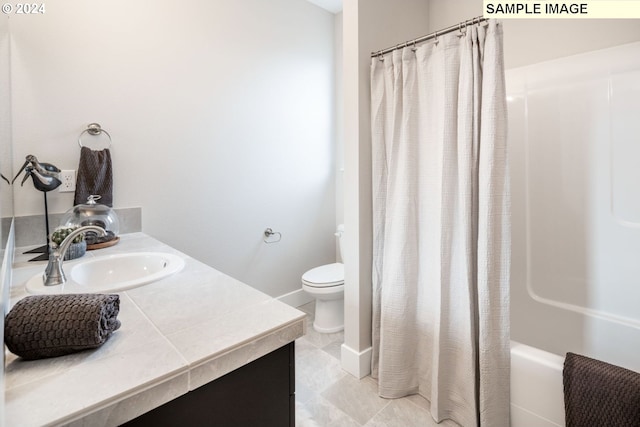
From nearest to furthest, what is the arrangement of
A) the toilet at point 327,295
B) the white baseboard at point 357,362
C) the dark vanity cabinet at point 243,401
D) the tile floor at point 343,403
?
the dark vanity cabinet at point 243,401
the tile floor at point 343,403
the white baseboard at point 357,362
the toilet at point 327,295

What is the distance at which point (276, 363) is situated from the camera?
81cm

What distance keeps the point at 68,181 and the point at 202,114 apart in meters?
0.86

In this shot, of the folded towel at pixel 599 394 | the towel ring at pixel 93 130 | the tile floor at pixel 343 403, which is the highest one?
the towel ring at pixel 93 130

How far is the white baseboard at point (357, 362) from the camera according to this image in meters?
1.80

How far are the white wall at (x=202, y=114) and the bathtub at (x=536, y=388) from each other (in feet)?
5.88

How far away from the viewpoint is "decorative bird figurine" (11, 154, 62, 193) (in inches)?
55.9

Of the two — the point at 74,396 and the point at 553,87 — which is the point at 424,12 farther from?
the point at 74,396

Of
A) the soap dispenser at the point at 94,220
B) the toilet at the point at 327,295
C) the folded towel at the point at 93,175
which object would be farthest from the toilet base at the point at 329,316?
the folded towel at the point at 93,175

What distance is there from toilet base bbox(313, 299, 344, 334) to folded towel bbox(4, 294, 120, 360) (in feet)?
5.90

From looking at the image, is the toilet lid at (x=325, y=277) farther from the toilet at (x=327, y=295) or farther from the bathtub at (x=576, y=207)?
the bathtub at (x=576, y=207)

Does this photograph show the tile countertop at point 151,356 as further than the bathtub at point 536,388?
No

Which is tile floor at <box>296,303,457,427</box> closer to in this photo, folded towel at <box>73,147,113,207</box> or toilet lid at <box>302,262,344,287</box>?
toilet lid at <box>302,262,344,287</box>

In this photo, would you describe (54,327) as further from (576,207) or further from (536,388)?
(576,207)

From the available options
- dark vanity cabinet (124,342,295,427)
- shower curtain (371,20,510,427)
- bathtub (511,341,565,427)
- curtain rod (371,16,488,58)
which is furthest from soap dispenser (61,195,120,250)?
bathtub (511,341,565,427)
